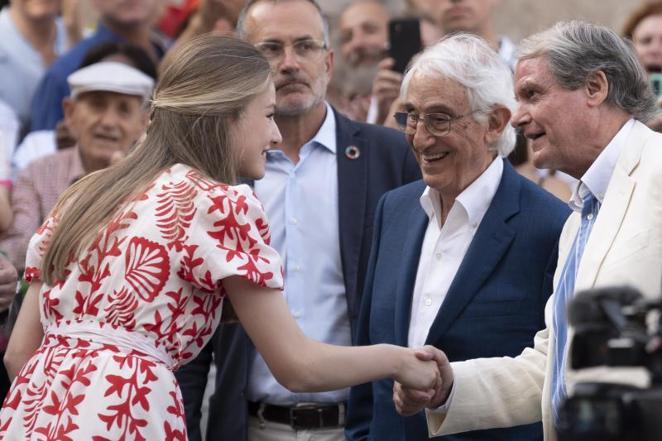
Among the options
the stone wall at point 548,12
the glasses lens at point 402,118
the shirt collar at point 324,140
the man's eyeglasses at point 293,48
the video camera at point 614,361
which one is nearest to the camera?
the video camera at point 614,361

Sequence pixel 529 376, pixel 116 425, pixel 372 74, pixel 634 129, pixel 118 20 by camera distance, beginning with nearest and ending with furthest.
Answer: pixel 116 425 → pixel 634 129 → pixel 529 376 → pixel 372 74 → pixel 118 20

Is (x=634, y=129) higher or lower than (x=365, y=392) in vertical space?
higher

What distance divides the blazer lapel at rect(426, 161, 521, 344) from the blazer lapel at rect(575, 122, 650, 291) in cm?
60

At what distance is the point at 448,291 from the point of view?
15.4ft

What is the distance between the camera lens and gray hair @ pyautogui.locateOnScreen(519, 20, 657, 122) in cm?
436

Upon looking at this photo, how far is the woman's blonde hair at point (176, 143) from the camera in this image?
13.2 ft

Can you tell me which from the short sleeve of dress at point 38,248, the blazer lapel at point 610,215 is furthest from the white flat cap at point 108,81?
the blazer lapel at point 610,215

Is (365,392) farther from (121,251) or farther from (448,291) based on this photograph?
(121,251)

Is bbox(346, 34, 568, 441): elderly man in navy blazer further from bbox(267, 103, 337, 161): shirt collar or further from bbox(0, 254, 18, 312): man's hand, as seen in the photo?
bbox(0, 254, 18, 312): man's hand

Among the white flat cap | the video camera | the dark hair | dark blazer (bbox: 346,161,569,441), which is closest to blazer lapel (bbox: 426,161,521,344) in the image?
dark blazer (bbox: 346,161,569,441)

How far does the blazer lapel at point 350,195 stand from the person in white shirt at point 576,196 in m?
0.93

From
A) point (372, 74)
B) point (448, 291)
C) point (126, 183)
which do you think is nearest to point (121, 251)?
point (126, 183)

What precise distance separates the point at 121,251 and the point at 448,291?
1.21 meters

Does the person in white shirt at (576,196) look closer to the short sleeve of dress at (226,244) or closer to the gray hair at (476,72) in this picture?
the gray hair at (476,72)
